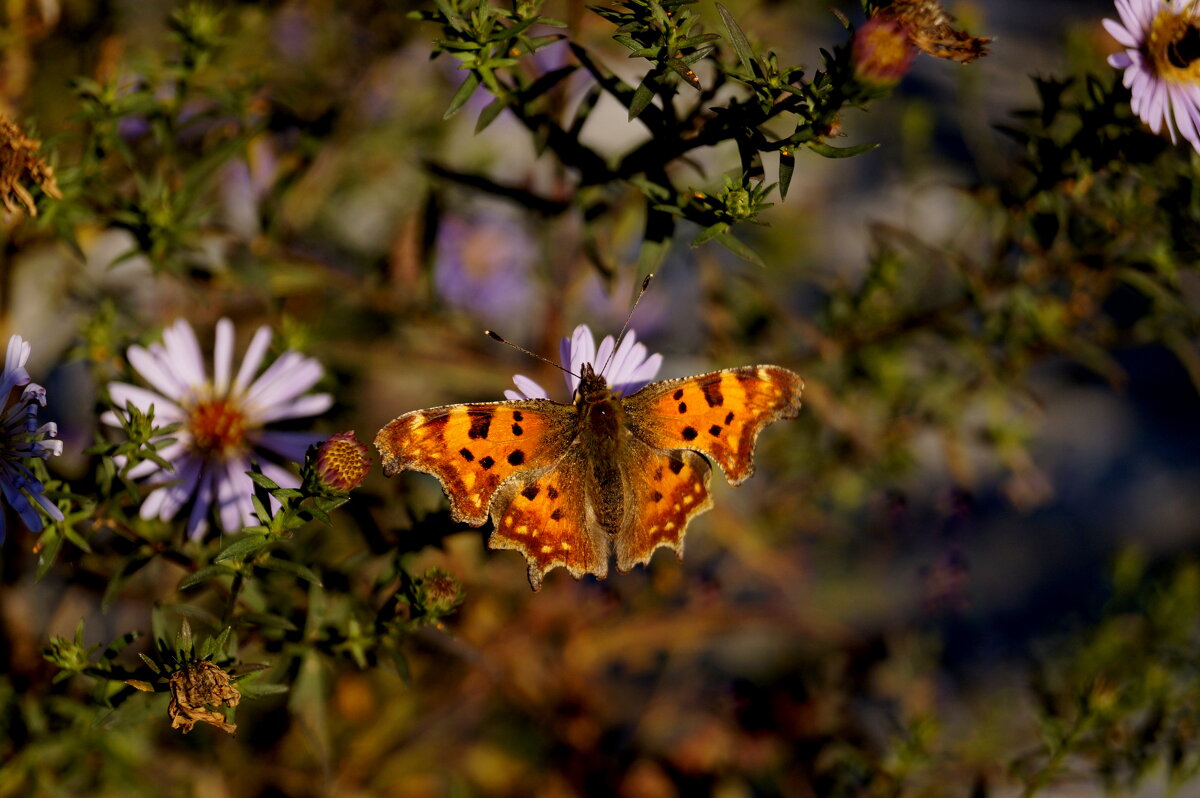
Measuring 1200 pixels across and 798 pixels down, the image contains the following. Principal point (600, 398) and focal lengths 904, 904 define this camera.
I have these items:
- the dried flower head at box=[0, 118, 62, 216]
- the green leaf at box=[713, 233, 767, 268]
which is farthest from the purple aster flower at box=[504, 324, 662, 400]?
the dried flower head at box=[0, 118, 62, 216]

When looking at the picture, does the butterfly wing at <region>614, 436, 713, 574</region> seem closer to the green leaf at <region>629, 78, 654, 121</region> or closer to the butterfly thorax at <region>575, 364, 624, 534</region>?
the butterfly thorax at <region>575, 364, 624, 534</region>

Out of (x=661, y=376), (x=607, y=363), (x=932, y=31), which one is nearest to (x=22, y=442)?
(x=607, y=363)

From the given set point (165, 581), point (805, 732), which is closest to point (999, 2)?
point (805, 732)

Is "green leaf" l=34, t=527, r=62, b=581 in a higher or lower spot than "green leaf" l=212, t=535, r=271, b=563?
higher

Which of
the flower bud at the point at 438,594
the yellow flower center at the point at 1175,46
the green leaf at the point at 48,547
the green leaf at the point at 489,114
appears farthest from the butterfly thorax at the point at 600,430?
the yellow flower center at the point at 1175,46

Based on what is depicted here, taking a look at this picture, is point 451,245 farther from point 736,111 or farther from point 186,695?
point 186,695

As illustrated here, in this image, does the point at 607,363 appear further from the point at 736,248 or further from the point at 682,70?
the point at 682,70
